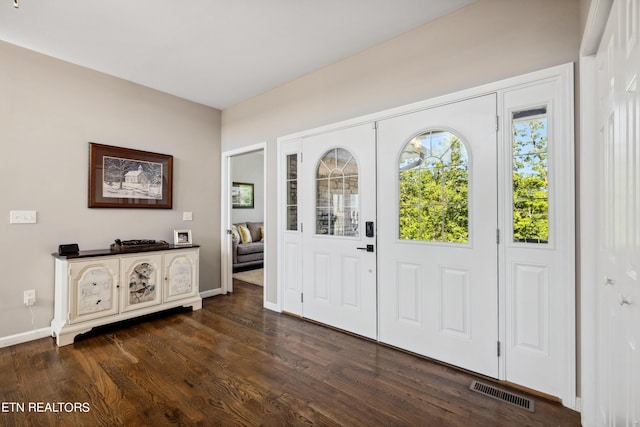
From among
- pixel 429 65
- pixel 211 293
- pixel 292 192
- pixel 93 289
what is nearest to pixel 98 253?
pixel 93 289

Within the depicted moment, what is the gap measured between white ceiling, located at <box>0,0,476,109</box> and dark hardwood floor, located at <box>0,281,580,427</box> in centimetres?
279

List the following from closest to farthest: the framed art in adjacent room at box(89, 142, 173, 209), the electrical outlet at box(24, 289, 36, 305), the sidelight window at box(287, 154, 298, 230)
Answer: the electrical outlet at box(24, 289, 36, 305), the framed art in adjacent room at box(89, 142, 173, 209), the sidelight window at box(287, 154, 298, 230)

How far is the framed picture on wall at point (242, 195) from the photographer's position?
677 cm

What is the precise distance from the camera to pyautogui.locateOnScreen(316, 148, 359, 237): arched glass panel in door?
2.87m

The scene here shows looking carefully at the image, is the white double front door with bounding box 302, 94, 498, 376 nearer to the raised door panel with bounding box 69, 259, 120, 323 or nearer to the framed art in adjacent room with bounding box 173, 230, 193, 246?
the framed art in adjacent room with bounding box 173, 230, 193, 246

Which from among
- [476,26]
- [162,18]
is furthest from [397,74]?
[162,18]

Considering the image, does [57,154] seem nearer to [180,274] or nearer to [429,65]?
[180,274]

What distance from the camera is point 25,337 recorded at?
8.97 feet

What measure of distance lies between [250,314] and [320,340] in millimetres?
1104

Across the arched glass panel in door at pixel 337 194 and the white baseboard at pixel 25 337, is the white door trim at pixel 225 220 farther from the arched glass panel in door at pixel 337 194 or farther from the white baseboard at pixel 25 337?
the white baseboard at pixel 25 337

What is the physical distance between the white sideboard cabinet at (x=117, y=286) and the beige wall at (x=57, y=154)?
0.83 feet

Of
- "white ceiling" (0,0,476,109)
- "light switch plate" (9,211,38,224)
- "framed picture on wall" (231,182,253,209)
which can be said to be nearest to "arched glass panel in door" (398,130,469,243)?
"white ceiling" (0,0,476,109)

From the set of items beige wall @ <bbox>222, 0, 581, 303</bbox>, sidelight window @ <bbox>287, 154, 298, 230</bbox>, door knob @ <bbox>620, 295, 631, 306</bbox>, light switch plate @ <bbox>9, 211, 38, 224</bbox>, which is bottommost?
door knob @ <bbox>620, 295, 631, 306</bbox>

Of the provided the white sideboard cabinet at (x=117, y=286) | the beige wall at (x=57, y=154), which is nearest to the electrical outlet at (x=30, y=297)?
the beige wall at (x=57, y=154)
